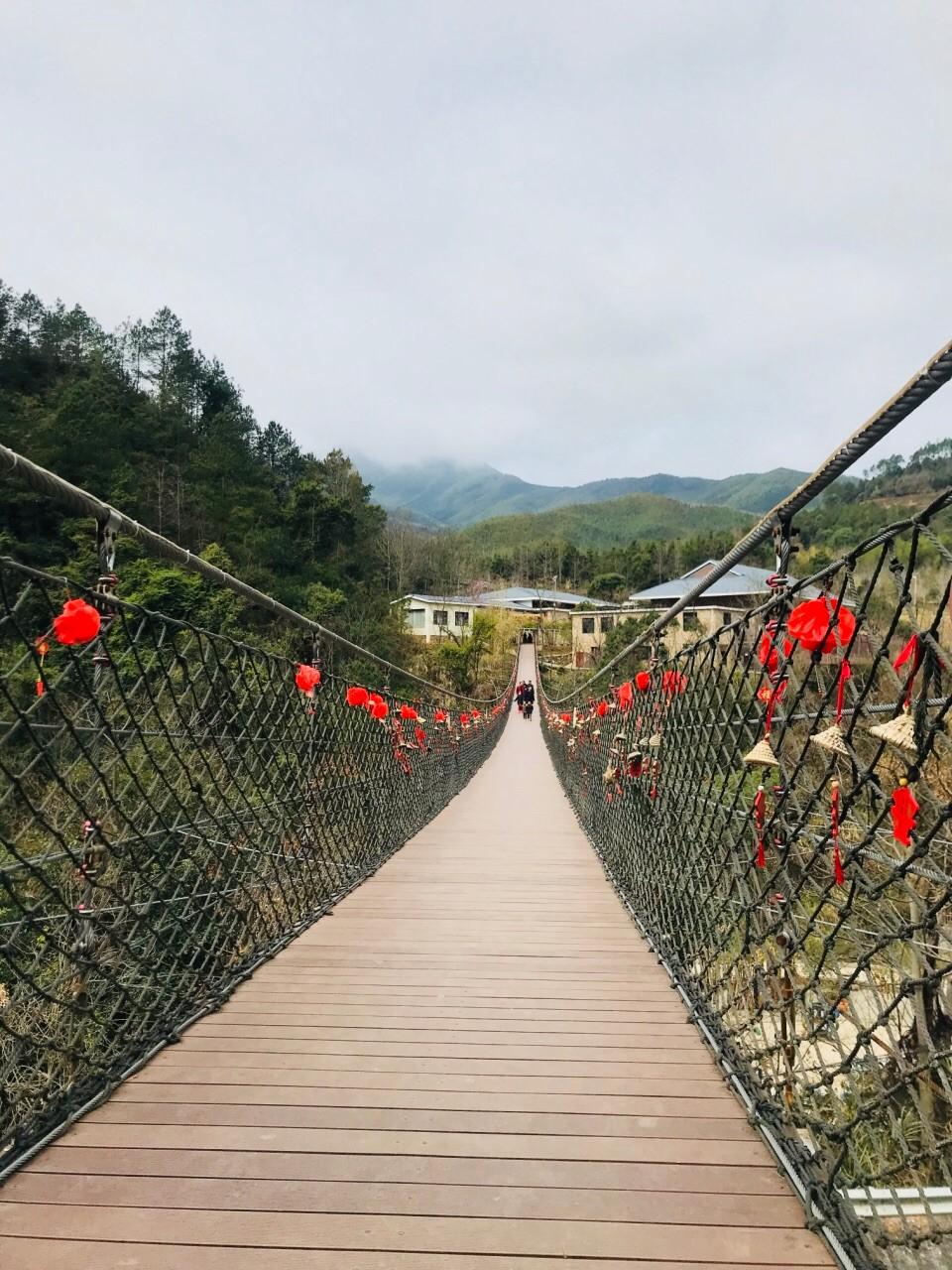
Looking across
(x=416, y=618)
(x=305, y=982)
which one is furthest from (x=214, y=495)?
(x=305, y=982)

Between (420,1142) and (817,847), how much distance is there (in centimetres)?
69

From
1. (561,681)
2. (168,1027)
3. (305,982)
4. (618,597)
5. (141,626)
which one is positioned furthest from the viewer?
(618,597)

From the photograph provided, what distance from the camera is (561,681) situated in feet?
75.0

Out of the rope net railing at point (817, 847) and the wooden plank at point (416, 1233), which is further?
the wooden plank at point (416, 1233)

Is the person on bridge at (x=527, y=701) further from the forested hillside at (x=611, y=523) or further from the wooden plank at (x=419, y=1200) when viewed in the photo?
the forested hillside at (x=611, y=523)

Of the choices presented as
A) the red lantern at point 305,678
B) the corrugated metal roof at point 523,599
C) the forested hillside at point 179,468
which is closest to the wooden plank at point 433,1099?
the red lantern at point 305,678

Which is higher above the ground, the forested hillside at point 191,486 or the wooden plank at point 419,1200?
the forested hillside at point 191,486

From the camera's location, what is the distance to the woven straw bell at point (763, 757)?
1166 mm

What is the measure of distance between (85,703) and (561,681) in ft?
71.7

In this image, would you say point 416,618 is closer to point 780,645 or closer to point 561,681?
point 561,681

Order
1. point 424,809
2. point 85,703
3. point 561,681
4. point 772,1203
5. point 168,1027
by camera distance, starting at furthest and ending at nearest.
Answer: point 561,681 < point 424,809 < point 168,1027 < point 85,703 < point 772,1203


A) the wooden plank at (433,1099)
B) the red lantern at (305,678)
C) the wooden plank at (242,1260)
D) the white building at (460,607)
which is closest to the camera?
the wooden plank at (242,1260)

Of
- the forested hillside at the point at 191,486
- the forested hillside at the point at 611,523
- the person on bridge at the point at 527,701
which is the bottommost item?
the person on bridge at the point at 527,701

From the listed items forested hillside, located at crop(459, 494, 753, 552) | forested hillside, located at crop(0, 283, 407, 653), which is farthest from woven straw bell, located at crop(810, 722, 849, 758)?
forested hillside, located at crop(459, 494, 753, 552)
